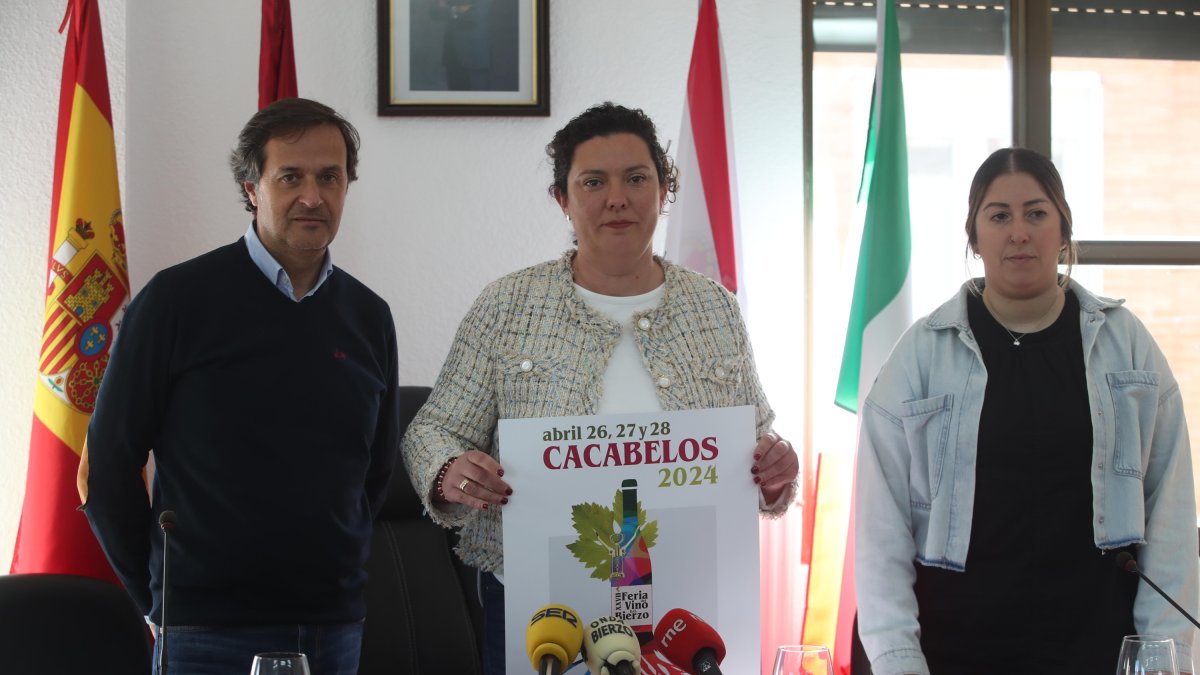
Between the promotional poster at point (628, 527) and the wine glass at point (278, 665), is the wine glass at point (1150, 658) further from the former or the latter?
the wine glass at point (278, 665)

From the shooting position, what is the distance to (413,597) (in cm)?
235

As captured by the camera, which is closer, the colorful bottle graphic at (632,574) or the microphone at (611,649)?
the microphone at (611,649)

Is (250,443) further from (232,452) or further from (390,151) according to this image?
(390,151)

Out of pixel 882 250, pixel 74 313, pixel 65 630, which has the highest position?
pixel 882 250

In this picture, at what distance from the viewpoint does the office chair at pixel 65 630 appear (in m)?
1.59

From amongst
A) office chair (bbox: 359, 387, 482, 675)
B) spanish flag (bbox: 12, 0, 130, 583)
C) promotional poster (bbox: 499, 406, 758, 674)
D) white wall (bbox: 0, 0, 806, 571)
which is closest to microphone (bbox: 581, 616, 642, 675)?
promotional poster (bbox: 499, 406, 758, 674)

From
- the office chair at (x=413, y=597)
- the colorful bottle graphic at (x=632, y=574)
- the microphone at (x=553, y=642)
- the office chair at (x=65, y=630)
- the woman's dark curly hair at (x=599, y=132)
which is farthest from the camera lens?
the office chair at (x=413, y=597)

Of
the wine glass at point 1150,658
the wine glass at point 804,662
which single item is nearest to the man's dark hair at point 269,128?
the wine glass at point 804,662

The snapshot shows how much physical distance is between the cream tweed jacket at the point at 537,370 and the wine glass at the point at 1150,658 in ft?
1.97

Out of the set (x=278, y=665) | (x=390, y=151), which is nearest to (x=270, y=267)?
(x=278, y=665)

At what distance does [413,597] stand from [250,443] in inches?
32.8

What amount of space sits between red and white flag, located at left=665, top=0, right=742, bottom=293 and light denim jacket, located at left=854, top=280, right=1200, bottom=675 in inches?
44.5

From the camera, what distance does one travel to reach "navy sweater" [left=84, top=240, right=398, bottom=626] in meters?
1.62

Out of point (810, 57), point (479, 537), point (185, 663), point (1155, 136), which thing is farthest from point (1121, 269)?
point (185, 663)
